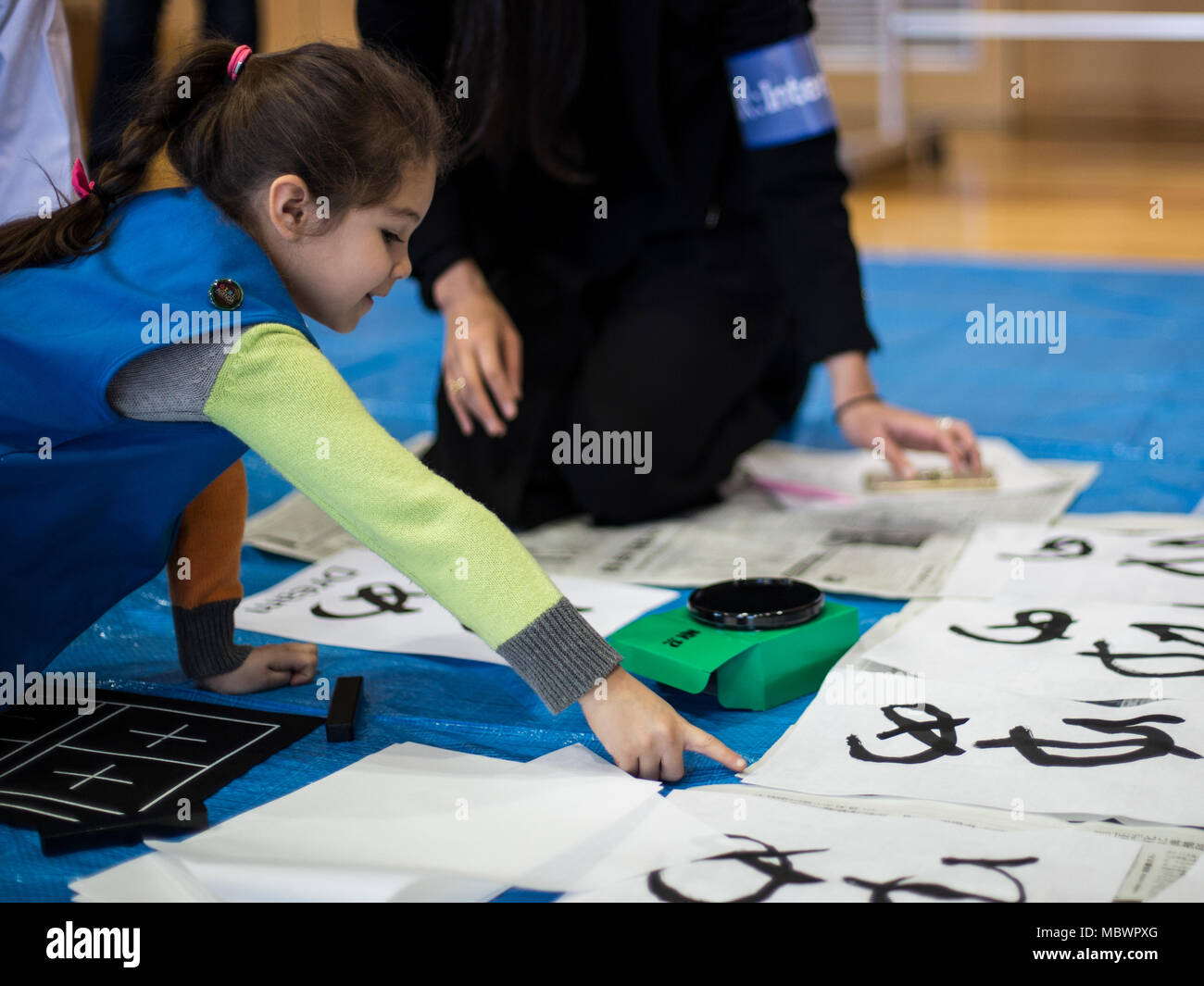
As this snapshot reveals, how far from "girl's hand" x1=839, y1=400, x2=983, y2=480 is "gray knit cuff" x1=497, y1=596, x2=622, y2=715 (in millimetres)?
525

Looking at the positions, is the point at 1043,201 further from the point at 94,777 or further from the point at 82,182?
the point at 94,777

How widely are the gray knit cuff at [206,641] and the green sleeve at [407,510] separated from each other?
24cm

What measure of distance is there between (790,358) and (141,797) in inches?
35.5

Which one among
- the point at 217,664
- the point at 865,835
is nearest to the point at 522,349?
the point at 217,664

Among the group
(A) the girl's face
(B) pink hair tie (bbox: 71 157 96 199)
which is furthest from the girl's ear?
(B) pink hair tie (bbox: 71 157 96 199)

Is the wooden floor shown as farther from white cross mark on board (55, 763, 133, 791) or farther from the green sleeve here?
white cross mark on board (55, 763, 133, 791)

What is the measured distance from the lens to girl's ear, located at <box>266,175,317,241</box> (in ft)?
2.58

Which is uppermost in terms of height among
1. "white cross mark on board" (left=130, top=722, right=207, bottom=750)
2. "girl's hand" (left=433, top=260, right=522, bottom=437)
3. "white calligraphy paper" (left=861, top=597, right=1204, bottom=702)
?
"girl's hand" (left=433, top=260, right=522, bottom=437)

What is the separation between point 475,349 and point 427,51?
13.4 inches

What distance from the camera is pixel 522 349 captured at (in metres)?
1.40

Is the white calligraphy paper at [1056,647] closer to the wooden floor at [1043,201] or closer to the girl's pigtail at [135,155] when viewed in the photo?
the girl's pigtail at [135,155]

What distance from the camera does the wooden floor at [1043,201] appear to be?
2.60 metres

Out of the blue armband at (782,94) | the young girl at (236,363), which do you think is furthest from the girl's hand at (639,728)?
the blue armband at (782,94)

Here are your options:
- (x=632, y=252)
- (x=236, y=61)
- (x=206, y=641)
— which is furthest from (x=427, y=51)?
(x=206, y=641)
